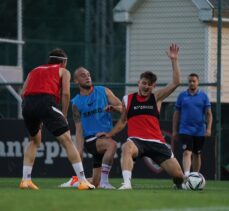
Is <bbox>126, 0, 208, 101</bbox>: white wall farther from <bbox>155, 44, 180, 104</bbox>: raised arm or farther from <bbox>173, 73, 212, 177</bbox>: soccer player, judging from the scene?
<bbox>155, 44, 180, 104</bbox>: raised arm

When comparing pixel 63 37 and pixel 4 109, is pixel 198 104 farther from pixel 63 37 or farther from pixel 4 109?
pixel 63 37

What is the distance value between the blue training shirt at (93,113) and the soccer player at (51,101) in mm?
1434

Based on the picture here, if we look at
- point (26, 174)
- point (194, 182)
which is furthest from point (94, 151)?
point (194, 182)

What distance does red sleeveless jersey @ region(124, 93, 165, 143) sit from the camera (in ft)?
48.4

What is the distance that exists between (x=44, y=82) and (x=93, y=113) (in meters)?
1.84

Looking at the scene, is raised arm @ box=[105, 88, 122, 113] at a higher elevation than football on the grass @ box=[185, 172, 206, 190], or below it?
→ higher

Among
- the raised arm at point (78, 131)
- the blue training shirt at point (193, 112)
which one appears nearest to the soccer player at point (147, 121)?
the raised arm at point (78, 131)

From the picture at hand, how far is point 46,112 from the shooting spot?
1401cm

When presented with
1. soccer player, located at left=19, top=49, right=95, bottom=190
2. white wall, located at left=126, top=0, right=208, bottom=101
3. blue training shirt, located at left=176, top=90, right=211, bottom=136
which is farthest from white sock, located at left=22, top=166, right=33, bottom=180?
white wall, located at left=126, top=0, right=208, bottom=101

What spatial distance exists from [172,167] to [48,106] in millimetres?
1978

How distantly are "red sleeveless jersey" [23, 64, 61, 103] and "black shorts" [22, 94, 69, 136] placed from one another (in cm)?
7

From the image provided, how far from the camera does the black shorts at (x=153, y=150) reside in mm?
14634

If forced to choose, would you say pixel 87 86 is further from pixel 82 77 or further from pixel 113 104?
pixel 113 104

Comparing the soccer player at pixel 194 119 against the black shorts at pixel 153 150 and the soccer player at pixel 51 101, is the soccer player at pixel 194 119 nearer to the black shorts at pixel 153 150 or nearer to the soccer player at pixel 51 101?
the black shorts at pixel 153 150
